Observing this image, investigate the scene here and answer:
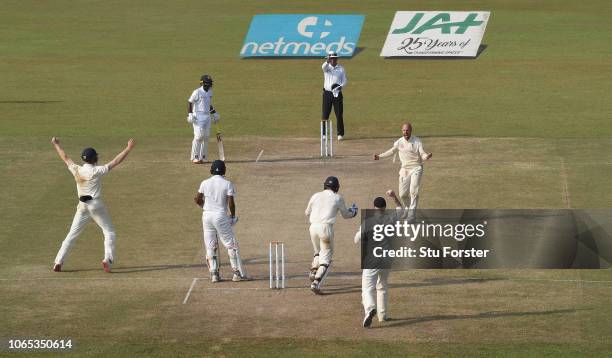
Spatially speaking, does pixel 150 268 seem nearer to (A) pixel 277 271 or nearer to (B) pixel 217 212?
(B) pixel 217 212

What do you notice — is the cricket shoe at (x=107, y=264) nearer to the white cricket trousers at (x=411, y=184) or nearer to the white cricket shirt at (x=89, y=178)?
the white cricket shirt at (x=89, y=178)

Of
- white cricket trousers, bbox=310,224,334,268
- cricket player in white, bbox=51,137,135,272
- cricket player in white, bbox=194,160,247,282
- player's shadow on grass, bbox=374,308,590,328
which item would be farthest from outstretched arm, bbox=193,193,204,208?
player's shadow on grass, bbox=374,308,590,328

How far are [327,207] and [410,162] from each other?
4.43 m

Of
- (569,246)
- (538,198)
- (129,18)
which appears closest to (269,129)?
(538,198)

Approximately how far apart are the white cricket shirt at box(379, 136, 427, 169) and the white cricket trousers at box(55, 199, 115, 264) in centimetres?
588

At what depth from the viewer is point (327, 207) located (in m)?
21.3

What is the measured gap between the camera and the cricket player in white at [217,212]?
21766 millimetres

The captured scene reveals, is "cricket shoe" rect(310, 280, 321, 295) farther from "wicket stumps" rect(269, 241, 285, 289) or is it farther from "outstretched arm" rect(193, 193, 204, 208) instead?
"outstretched arm" rect(193, 193, 204, 208)

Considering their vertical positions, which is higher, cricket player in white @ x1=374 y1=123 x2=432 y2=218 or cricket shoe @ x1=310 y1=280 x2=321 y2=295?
cricket player in white @ x1=374 y1=123 x2=432 y2=218

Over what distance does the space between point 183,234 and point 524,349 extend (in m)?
8.90

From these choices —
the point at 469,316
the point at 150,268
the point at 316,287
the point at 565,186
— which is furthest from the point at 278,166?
the point at 469,316

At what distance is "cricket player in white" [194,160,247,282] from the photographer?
71.4 ft

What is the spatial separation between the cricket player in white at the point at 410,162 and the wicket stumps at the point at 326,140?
6.07m

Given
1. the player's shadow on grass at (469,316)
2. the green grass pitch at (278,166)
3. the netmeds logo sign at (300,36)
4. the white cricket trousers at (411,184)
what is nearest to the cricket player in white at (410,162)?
the white cricket trousers at (411,184)
